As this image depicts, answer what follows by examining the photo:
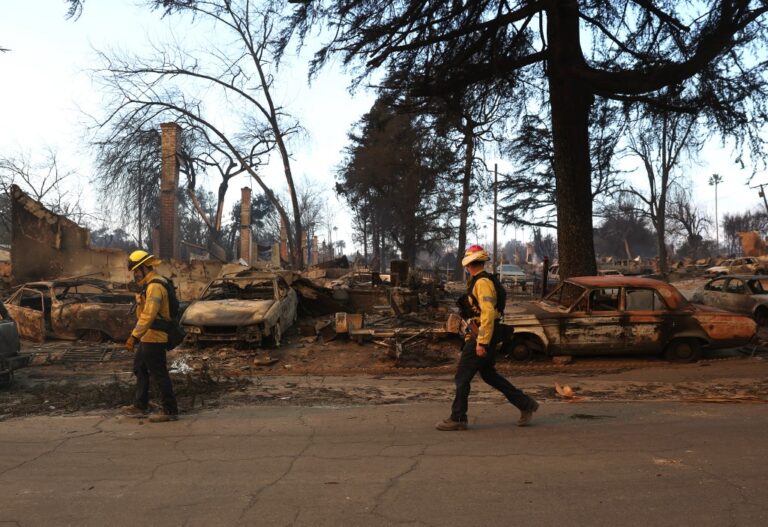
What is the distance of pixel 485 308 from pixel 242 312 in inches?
249

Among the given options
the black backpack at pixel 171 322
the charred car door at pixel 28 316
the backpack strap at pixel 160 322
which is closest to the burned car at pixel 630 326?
the black backpack at pixel 171 322

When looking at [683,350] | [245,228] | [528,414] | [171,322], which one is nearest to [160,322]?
[171,322]

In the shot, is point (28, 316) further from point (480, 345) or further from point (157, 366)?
point (480, 345)

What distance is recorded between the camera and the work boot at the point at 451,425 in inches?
209

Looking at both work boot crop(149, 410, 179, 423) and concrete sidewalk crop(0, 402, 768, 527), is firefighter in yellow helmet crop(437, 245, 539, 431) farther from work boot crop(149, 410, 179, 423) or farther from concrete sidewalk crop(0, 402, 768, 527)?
work boot crop(149, 410, 179, 423)

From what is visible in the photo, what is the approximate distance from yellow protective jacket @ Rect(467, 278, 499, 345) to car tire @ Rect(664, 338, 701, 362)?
215 inches

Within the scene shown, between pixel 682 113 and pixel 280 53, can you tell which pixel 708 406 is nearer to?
pixel 682 113

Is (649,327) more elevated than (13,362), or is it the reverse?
(649,327)

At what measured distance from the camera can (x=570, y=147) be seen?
36.5 feet

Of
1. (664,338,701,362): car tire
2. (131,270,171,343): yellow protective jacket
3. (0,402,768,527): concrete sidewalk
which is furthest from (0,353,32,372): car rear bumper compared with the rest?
(664,338,701,362): car tire

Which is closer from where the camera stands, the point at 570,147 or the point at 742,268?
the point at 570,147

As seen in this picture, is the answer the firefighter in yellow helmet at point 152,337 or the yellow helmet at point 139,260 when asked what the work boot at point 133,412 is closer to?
the firefighter in yellow helmet at point 152,337

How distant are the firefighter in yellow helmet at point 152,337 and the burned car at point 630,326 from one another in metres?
5.51

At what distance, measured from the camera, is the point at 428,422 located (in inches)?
224
